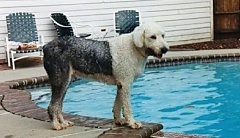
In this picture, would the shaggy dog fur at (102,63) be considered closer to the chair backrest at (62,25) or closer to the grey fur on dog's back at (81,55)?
the grey fur on dog's back at (81,55)

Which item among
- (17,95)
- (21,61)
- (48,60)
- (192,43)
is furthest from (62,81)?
(192,43)

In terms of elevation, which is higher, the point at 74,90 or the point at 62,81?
the point at 62,81

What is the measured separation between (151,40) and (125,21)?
7.60 meters

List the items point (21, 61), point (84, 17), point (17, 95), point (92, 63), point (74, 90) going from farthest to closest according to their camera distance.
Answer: point (84, 17) → point (21, 61) → point (74, 90) → point (17, 95) → point (92, 63)

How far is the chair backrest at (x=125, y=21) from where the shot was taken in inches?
441

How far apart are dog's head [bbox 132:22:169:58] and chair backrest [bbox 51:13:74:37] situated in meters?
6.57

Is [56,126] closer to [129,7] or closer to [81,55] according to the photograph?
[81,55]

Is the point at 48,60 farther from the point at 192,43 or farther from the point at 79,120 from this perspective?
the point at 192,43

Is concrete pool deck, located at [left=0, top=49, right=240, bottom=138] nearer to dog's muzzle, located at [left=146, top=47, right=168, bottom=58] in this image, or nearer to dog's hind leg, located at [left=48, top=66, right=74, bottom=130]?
dog's hind leg, located at [left=48, top=66, right=74, bottom=130]

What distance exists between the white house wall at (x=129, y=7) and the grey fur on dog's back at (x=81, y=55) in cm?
609

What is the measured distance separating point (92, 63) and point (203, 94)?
3.40 metres

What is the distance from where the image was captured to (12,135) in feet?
13.5

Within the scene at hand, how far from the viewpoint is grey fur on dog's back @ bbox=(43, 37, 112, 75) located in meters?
3.99

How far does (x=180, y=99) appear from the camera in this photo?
673 cm
